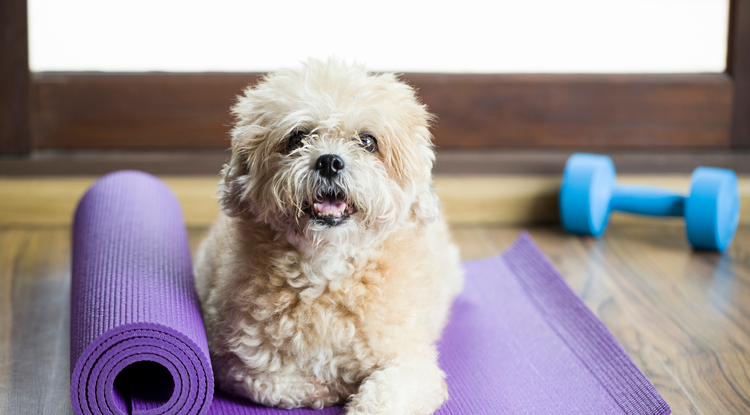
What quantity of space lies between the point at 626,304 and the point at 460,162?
1059mm

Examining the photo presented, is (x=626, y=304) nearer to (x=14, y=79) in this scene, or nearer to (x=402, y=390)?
(x=402, y=390)

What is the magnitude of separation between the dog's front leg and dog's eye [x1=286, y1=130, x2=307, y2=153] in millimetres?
470

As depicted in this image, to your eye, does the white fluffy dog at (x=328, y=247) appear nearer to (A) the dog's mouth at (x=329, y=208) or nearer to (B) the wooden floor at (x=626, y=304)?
(A) the dog's mouth at (x=329, y=208)

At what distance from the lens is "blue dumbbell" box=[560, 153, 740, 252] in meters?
2.48

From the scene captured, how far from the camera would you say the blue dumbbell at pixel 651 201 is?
2.48 metres

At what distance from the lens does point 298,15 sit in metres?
2.89

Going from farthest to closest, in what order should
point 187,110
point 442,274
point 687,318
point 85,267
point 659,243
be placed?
point 187,110
point 659,243
point 687,318
point 442,274
point 85,267

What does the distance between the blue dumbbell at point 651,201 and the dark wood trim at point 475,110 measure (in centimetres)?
37

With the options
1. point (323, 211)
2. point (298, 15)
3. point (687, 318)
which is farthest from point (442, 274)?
point (298, 15)

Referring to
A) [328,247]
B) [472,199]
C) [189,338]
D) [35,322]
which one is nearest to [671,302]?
[472,199]

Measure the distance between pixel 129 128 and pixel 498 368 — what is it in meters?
1.93

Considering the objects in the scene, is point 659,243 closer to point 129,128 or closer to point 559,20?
point 559,20

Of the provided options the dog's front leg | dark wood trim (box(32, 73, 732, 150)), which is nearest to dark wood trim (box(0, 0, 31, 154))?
dark wood trim (box(32, 73, 732, 150))

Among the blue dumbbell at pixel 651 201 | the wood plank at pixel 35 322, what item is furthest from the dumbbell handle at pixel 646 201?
the wood plank at pixel 35 322
